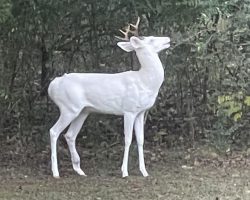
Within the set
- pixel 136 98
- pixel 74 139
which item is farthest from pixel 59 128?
pixel 136 98

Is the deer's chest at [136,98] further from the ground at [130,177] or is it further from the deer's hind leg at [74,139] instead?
the ground at [130,177]

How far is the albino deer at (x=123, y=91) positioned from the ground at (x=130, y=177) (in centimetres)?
34

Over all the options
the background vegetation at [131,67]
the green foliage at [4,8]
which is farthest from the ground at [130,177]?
the green foliage at [4,8]

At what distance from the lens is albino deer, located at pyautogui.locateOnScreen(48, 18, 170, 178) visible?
920 centimetres

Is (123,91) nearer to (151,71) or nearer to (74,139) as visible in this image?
(151,71)

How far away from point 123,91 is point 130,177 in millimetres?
964

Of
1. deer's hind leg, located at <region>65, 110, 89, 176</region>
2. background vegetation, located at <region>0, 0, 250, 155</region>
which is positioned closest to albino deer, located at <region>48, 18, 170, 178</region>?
deer's hind leg, located at <region>65, 110, 89, 176</region>

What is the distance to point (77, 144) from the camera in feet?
37.1

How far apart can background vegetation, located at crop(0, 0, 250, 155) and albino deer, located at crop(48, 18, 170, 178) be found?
44.9 inches

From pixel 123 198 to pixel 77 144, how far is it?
306cm

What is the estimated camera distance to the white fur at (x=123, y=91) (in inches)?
362

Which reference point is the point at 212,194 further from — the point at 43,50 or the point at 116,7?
the point at 43,50

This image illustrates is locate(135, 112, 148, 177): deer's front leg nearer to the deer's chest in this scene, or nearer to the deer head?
the deer's chest

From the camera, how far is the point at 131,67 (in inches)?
432
